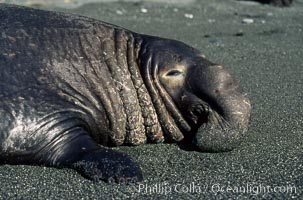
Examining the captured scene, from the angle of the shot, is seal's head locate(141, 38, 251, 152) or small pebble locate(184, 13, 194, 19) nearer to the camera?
seal's head locate(141, 38, 251, 152)

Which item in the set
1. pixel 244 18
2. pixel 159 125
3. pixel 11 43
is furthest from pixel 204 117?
pixel 244 18

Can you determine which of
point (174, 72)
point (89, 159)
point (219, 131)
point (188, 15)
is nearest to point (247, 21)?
point (188, 15)

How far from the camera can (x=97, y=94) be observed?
452 centimetres

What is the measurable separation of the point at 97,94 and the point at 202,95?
753 mm

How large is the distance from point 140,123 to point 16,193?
1331 mm

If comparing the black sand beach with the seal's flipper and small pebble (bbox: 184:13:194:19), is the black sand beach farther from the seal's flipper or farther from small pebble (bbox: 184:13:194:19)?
small pebble (bbox: 184:13:194:19)

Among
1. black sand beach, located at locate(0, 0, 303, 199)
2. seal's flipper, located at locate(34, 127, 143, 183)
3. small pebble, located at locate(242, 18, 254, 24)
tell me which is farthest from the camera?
small pebble, located at locate(242, 18, 254, 24)

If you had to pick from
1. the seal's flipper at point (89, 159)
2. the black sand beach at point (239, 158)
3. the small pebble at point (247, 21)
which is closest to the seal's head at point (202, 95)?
the black sand beach at point (239, 158)

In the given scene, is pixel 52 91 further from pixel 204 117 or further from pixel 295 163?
pixel 295 163

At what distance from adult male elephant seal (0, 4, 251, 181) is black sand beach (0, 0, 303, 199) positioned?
14 cm

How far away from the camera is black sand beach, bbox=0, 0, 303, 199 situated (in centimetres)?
365

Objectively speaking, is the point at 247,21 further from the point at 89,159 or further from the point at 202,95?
the point at 89,159

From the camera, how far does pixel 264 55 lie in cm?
801

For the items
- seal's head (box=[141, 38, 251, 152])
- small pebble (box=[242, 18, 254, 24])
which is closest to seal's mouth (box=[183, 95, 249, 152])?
seal's head (box=[141, 38, 251, 152])
